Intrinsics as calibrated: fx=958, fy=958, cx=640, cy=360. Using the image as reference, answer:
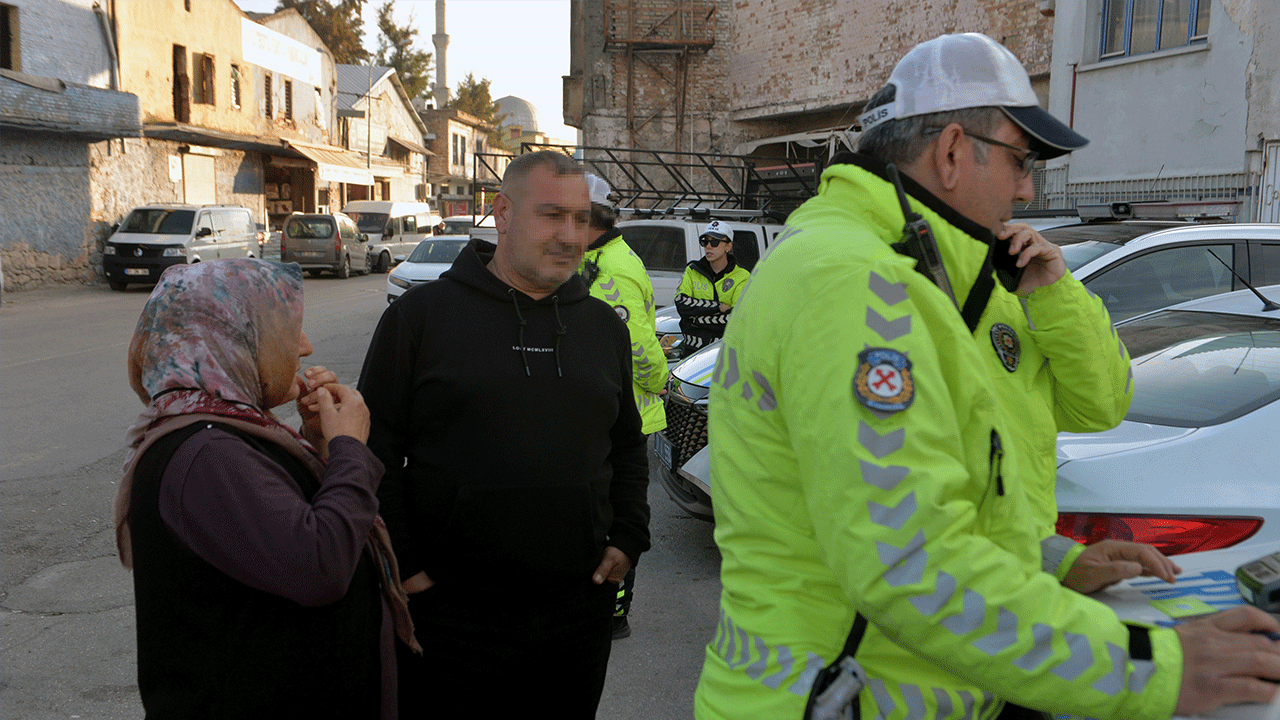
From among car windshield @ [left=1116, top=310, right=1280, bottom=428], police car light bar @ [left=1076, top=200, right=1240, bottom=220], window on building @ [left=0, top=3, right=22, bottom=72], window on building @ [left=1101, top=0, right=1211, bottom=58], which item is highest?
window on building @ [left=0, top=3, right=22, bottom=72]

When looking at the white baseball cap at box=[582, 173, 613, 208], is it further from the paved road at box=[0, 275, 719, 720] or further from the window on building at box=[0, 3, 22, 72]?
the window on building at box=[0, 3, 22, 72]

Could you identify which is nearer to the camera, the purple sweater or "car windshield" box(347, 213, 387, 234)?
the purple sweater

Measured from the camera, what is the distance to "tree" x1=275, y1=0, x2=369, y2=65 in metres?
50.6

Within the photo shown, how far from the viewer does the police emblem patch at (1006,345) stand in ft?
5.46

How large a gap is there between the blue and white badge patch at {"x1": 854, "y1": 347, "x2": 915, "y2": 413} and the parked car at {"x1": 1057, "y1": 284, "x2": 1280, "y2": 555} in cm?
152

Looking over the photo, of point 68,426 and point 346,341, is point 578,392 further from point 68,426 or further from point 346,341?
point 346,341

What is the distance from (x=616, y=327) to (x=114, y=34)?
25378 mm

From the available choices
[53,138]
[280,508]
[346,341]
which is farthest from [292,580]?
[53,138]

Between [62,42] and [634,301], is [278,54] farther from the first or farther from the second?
[634,301]

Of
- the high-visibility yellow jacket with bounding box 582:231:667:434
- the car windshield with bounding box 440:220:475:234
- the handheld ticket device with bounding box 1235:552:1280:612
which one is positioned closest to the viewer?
the handheld ticket device with bounding box 1235:552:1280:612

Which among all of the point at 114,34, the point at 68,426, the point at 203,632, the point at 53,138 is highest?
the point at 114,34

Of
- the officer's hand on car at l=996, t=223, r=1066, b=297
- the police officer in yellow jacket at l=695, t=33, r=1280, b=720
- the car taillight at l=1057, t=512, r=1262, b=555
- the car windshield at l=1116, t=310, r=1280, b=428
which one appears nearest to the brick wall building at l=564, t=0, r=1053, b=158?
the car windshield at l=1116, t=310, r=1280, b=428

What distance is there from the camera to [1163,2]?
12.8 meters

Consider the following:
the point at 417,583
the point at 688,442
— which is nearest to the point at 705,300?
the point at 688,442
